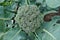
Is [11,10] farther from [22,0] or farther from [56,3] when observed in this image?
[56,3]

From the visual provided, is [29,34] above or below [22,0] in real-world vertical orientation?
below

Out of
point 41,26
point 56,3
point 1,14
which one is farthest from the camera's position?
point 1,14

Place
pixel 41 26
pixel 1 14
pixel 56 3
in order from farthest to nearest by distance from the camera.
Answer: pixel 1 14, pixel 41 26, pixel 56 3

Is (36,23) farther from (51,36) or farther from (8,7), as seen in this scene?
(8,7)

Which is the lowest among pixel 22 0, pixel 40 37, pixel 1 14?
pixel 40 37

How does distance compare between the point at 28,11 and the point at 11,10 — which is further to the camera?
the point at 11,10

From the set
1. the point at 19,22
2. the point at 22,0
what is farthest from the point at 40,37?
the point at 22,0

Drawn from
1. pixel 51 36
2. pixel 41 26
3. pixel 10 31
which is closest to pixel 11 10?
pixel 10 31

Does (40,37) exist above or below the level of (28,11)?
below

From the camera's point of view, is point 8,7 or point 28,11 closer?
point 28,11
